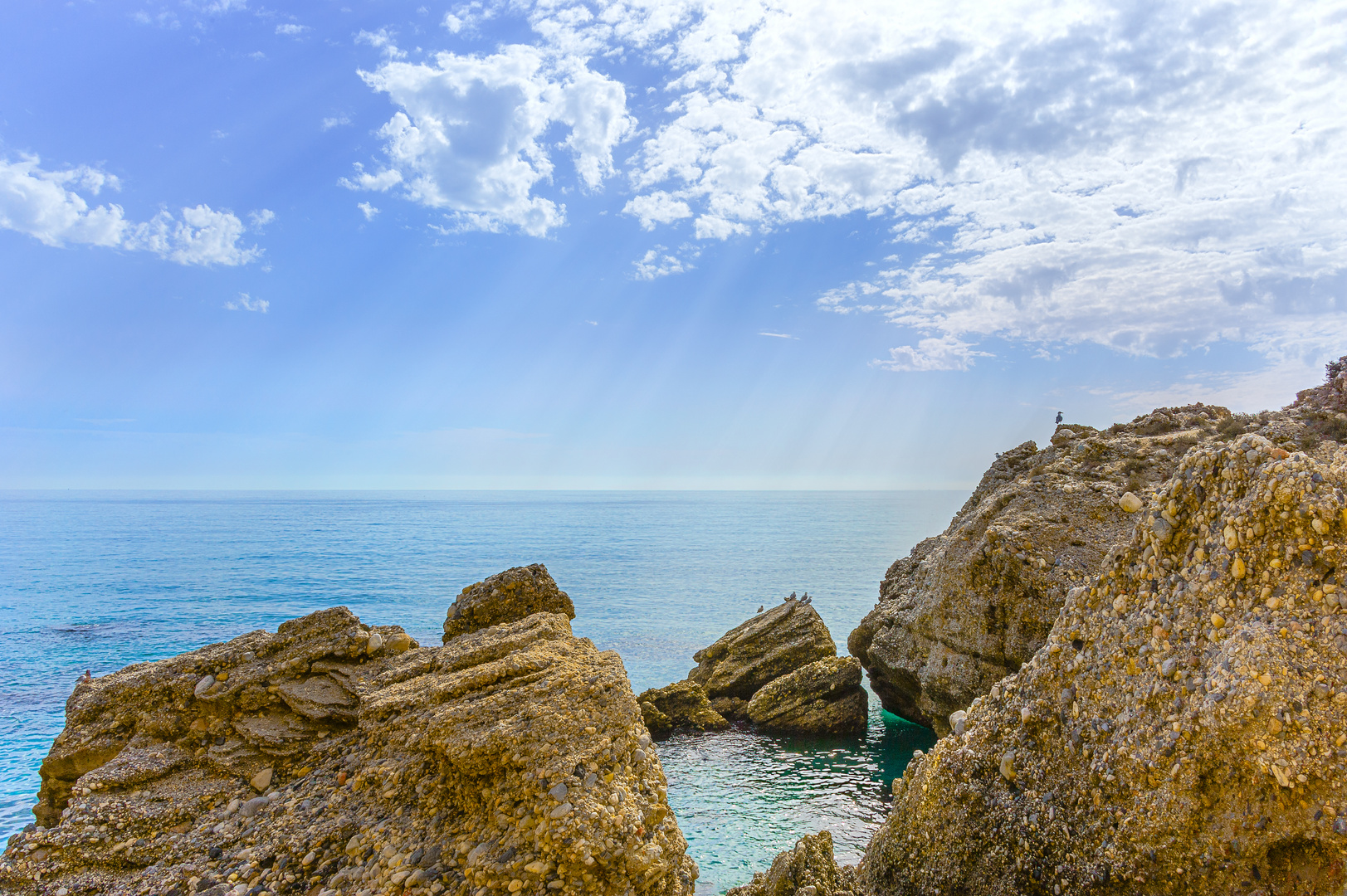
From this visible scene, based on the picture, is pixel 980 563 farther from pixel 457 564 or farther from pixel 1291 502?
pixel 457 564

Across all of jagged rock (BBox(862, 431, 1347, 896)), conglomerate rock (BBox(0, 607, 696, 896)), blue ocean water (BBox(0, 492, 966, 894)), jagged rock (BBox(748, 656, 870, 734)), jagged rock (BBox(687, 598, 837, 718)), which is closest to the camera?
jagged rock (BBox(862, 431, 1347, 896))

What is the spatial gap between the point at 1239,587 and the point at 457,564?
2904 inches

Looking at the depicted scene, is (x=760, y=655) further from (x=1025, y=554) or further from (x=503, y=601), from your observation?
(x=503, y=601)

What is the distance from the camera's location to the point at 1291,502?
439cm

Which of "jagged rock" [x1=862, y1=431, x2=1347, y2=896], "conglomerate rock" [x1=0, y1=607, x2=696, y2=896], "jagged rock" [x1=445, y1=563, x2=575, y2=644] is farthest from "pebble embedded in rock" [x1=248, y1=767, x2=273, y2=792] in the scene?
"jagged rock" [x1=862, y1=431, x2=1347, y2=896]

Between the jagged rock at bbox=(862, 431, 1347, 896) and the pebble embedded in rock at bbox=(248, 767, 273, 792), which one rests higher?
the jagged rock at bbox=(862, 431, 1347, 896)

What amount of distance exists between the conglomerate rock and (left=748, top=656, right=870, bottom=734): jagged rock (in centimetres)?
1204

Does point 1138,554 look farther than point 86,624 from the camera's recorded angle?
No

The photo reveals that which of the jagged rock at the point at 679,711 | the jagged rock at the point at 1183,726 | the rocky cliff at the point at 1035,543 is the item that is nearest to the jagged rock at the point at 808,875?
the jagged rock at the point at 1183,726

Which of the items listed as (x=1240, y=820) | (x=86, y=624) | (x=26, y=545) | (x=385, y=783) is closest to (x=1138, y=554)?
(x=1240, y=820)

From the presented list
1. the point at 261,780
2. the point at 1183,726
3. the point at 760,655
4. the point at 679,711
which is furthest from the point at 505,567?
the point at 1183,726

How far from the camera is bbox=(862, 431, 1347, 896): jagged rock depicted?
3.97 meters

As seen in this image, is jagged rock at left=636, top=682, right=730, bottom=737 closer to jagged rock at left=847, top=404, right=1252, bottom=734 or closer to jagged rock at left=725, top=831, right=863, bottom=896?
jagged rock at left=847, top=404, right=1252, bottom=734

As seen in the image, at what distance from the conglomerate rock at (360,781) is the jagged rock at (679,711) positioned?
11.2 meters
